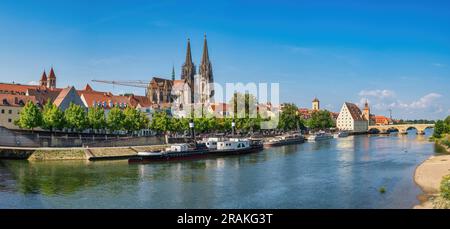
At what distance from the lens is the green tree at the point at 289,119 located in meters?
147

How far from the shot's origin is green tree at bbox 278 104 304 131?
147 metres

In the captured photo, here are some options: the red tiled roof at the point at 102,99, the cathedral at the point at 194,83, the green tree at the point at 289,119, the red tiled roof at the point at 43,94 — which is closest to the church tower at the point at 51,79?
the red tiled roof at the point at 102,99

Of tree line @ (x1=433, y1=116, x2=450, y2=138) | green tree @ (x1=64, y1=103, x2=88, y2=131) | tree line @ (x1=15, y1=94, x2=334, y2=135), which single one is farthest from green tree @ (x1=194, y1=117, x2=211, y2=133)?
tree line @ (x1=433, y1=116, x2=450, y2=138)

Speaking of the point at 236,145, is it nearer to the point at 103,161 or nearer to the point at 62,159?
the point at 103,161

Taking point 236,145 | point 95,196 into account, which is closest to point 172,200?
point 95,196

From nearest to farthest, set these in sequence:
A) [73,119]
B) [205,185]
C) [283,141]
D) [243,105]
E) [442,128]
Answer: [205,185] → [73,119] → [283,141] → [442,128] → [243,105]

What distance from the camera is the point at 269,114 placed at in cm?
15588

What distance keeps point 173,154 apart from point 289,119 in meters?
88.1

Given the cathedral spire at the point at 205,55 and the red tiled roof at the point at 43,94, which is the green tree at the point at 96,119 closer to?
the red tiled roof at the point at 43,94

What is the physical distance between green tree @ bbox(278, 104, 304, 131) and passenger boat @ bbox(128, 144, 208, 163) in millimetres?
72543

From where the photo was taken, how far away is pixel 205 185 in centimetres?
4406

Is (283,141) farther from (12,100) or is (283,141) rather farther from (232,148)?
(12,100)

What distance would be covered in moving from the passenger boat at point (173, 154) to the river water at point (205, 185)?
3123 mm

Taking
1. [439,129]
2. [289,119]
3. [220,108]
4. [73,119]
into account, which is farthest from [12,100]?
[439,129]
